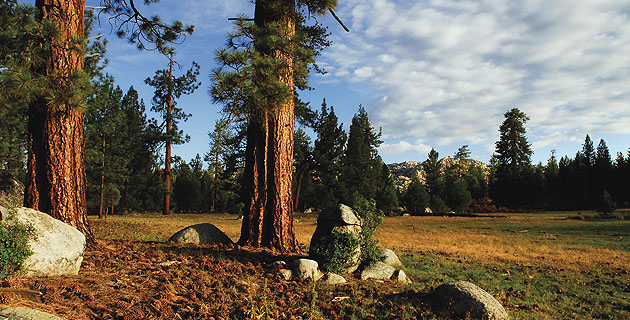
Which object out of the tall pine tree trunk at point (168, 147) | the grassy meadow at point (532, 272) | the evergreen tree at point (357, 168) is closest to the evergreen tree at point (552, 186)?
the evergreen tree at point (357, 168)

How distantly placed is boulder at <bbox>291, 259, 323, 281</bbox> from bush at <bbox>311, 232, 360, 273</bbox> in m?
0.34

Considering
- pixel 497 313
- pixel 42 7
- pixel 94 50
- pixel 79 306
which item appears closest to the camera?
pixel 79 306

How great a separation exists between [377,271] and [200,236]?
15.8ft

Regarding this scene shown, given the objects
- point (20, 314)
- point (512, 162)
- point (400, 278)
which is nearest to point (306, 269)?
point (400, 278)

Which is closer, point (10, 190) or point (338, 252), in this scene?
point (338, 252)

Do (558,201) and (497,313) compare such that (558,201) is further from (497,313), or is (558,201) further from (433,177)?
(497,313)

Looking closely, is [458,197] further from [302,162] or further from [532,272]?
[532,272]

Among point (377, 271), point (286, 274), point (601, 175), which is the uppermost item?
point (601, 175)

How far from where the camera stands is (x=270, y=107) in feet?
25.8

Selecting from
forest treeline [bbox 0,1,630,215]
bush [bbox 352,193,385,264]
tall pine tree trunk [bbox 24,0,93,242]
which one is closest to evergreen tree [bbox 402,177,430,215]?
forest treeline [bbox 0,1,630,215]

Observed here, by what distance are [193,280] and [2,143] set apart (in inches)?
1097

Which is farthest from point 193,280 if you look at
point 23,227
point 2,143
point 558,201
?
point 558,201

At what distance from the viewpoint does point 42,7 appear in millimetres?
7473

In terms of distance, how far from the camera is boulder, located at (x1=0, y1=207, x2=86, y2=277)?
4730mm
